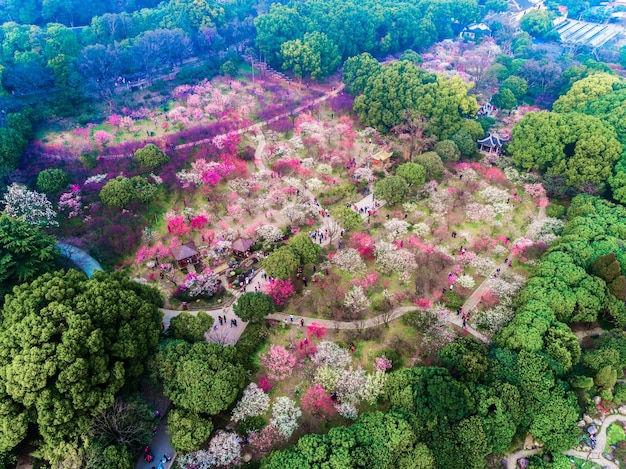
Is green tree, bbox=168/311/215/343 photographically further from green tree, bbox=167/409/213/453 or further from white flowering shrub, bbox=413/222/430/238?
white flowering shrub, bbox=413/222/430/238

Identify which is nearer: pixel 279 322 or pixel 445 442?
pixel 445 442

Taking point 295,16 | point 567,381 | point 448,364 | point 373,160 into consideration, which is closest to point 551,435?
point 567,381

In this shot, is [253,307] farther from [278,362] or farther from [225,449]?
[225,449]

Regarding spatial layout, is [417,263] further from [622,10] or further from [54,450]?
[622,10]

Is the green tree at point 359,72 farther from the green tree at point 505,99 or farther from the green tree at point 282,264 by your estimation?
the green tree at point 282,264

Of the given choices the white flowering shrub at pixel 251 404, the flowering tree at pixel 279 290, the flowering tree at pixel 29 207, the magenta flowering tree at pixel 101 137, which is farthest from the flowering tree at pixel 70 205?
the white flowering shrub at pixel 251 404

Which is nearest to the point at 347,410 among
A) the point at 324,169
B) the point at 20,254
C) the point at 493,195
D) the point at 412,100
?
the point at 20,254

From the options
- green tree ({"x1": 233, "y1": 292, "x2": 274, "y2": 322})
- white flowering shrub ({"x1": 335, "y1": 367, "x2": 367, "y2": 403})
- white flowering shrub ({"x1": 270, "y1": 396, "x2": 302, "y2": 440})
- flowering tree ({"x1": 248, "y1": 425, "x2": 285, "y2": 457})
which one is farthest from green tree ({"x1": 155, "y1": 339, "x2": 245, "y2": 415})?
white flowering shrub ({"x1": 335, "y1": 367, "x2": 367, "y2": 403})
